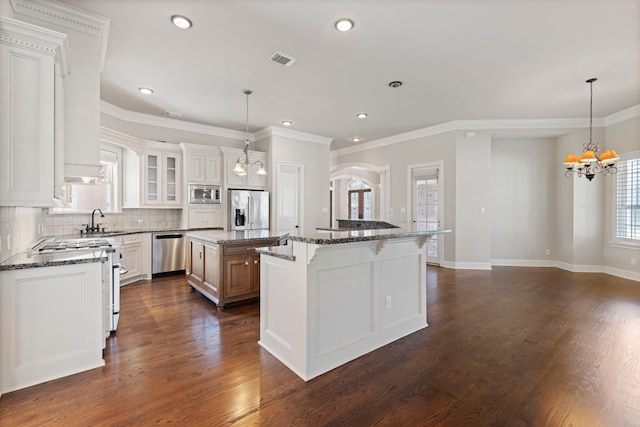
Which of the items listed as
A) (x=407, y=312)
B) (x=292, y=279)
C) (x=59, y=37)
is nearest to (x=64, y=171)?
(x=59, y=37)

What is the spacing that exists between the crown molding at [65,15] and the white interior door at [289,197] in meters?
3.88

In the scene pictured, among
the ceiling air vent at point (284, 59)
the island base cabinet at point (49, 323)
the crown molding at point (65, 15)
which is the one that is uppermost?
the ceiling air vent at point (284, 59)

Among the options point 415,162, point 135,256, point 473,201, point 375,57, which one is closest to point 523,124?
point 473,201

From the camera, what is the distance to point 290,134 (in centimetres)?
646

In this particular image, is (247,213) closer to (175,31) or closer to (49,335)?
(175,31)

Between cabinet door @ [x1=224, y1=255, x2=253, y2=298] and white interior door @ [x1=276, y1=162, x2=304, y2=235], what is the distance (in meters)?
2.60

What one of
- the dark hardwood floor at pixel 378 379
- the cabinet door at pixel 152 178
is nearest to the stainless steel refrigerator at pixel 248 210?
the cabinet door at pixel 152 178

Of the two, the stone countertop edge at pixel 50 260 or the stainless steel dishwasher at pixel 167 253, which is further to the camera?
the stainless steel dishwasher at pixel 167 253

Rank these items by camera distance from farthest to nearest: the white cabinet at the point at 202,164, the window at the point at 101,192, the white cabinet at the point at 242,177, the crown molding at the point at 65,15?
the white cabinet at the point at 242,177 < the white cabinet at the point at 202,164 < the window at the point at 101,192 < the crown molding at the point at 65,15

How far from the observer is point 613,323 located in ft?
A: 10.4

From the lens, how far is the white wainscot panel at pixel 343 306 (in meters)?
2.24

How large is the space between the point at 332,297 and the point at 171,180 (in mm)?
4563

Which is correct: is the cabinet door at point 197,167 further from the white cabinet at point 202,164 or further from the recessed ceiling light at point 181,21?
the recessed ceiling light at point 181,21

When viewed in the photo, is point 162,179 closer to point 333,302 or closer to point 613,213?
point 333,302
